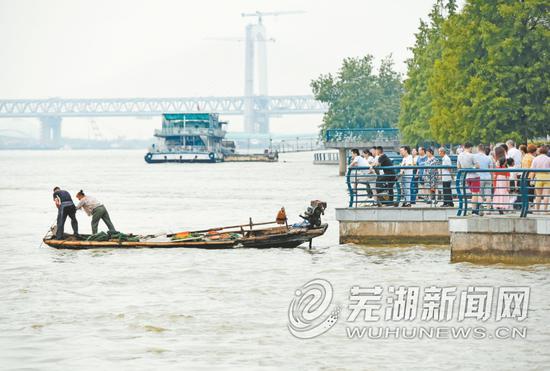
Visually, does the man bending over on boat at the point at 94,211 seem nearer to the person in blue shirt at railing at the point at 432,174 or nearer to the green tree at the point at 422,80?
the person in blue shirt at railing at the point at 432,174

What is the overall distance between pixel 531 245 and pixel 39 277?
34.6ft

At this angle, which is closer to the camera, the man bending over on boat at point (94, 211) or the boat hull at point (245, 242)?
the boat hull at point (245, 242)

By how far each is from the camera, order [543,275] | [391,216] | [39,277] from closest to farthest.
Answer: [543,275], [39,277], [391,216]

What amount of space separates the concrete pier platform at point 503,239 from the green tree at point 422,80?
55.4 meters

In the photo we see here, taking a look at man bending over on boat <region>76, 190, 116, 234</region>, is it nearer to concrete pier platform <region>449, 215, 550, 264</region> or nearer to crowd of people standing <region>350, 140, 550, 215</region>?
crowd of people standing <region>350, 140, 550, 215</region>

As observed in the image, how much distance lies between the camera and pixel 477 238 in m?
26.0

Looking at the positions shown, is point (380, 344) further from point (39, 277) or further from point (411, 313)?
point (39, 277)

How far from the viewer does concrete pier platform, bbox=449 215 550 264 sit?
83.1ft

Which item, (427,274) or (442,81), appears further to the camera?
(442,81)

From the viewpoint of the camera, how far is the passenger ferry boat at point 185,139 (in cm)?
16125

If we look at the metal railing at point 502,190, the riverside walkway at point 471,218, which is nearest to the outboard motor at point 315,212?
the riverside walkway at point 471,218

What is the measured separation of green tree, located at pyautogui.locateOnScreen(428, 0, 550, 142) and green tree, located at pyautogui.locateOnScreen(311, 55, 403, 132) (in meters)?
88.6

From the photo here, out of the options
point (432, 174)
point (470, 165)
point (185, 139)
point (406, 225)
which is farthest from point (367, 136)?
point (470, 165)

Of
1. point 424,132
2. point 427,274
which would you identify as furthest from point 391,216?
point 424,132
